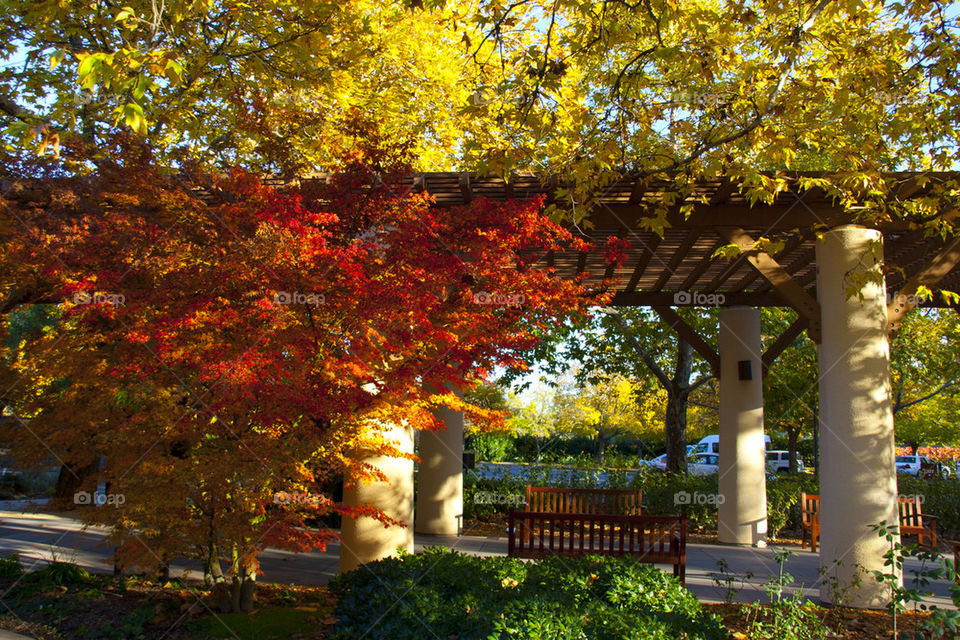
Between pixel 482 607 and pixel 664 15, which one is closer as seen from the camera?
pixel 482 607

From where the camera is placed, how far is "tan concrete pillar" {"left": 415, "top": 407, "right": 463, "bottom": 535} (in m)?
11.2

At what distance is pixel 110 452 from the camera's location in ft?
18.3

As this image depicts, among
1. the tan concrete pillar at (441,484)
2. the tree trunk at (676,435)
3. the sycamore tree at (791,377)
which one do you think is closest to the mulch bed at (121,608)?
the tan concrete pillar at (441,484)

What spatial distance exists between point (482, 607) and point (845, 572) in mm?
4329

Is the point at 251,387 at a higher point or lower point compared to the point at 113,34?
lower

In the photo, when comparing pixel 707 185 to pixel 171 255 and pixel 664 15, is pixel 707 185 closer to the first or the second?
pixel 664 15

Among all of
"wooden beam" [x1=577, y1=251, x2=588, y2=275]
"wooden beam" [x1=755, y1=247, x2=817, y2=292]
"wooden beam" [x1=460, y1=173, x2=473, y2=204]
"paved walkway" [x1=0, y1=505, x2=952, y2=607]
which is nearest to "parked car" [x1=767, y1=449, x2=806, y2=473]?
"paved walkway" [x1=0, y1=505, x2=952, y2=607]

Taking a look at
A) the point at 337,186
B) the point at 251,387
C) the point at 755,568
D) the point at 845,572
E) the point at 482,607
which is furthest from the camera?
the point at 755,568

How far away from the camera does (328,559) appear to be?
870 centimetres

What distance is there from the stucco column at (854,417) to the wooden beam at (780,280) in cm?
10

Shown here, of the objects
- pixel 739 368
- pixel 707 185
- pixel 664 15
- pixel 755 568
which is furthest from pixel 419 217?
pixel 739 368

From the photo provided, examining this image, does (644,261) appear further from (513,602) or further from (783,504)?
(513,602)

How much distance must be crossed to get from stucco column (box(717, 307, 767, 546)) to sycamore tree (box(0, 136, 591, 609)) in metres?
6.24

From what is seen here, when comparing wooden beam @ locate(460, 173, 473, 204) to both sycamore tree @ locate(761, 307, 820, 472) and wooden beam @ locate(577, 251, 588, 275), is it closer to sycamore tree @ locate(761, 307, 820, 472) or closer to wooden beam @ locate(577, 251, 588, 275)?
wooden beam @ locate(577, 251, 588, 275)
